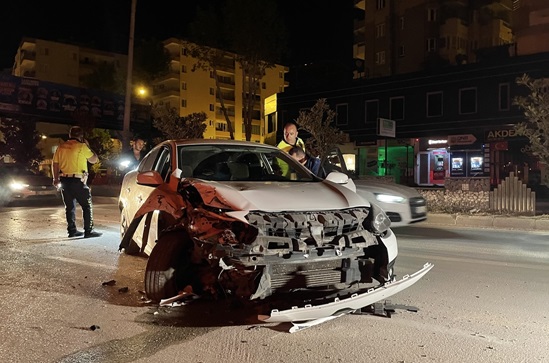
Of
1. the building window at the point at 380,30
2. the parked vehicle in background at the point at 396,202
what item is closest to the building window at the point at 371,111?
the building window at the point at 380,30

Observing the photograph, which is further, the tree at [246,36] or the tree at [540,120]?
the tree at [246,36]

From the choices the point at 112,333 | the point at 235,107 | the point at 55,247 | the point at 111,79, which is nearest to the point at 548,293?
the point at 112,333

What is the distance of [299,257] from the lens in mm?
3742

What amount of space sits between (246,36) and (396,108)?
11.1 m

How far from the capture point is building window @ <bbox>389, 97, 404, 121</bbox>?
3195 centimetres

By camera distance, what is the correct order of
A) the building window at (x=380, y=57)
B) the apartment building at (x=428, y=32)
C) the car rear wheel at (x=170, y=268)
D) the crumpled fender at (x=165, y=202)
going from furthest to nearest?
the building window at (x=380, y=57), the apartment building at (x=428, y=32), the crumpled fender at (x=165, y=202), the car rear wheel at (x=170, y=268)

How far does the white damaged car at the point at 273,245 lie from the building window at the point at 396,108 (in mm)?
28277

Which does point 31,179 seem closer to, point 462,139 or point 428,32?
point 462,139

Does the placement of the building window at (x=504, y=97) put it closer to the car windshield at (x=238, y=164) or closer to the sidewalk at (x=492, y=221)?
the sidewalk at (x=492, y=221)

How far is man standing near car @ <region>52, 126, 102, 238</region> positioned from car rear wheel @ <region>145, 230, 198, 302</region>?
4631 mm

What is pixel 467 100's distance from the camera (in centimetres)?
2897

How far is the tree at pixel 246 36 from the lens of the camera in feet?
110

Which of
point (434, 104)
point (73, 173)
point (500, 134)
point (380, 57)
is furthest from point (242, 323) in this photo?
point (380, 57)

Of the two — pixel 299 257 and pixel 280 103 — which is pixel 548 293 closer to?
pixel 299 257
